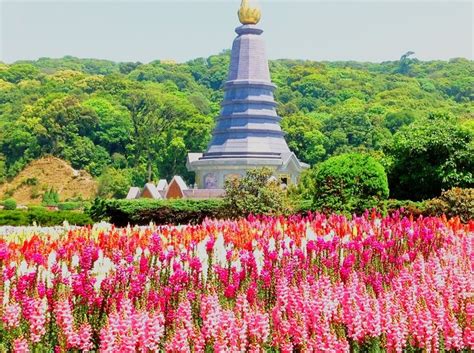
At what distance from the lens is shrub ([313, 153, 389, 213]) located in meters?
23.2

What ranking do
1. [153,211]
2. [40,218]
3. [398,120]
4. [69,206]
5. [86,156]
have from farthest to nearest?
[398,120] → [86,156] → [69,206] → [153,211] → [40,218]

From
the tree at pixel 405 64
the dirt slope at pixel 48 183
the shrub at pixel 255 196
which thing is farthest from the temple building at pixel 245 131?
the tree at pixel 405 64

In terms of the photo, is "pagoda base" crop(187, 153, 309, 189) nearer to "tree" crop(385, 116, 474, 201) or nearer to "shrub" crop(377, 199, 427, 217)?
"tree" crop(385, 116, 474, 201)

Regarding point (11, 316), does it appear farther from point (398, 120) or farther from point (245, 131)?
point (398, 120)

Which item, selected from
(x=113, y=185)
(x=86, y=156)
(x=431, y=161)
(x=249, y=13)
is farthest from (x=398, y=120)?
(x=431, y=161)

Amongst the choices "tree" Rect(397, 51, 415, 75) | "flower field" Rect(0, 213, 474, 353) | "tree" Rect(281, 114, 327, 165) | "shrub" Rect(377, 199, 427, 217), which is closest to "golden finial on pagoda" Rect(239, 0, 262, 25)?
"tree" Rect(281, 114, 327, 165)

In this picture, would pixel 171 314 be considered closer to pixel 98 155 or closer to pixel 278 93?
pixel 98 155

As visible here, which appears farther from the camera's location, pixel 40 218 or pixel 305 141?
pixel 305 141

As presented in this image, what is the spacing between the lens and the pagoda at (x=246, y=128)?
46344mm

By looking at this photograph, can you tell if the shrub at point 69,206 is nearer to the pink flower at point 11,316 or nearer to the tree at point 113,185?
the tree at point 113,185

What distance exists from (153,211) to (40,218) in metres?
4.14

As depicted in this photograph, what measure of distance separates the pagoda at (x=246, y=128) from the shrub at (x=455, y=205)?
24.0 metres

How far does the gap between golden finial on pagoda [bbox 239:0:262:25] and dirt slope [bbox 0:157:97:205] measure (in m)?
24.0

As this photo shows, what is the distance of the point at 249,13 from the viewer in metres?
50.0
